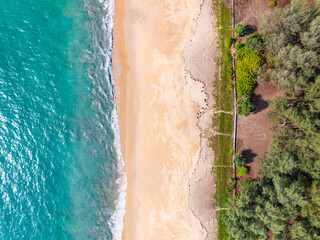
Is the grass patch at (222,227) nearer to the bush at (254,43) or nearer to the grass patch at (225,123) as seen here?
the grass patch at (225,123)

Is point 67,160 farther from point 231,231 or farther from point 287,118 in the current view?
point 287,118

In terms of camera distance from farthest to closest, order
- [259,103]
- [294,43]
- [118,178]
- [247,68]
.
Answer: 1. [118,178]
2. [259,103]
3. [247,68]
4. [294,43]

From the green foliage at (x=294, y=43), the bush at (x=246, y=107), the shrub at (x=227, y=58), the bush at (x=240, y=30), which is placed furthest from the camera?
the shrub at (x=227, y=58)

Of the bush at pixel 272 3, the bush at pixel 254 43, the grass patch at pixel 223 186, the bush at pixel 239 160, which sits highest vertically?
the bush at pixel 272 3

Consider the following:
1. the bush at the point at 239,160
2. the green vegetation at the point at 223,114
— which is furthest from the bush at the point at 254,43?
the bush at the point at 239,160

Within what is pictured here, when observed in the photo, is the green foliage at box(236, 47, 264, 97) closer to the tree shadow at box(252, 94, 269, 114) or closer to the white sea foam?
the tree shadow at box(252, 94, 269, 114)

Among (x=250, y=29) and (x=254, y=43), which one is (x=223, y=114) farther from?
(x=250, y=29)

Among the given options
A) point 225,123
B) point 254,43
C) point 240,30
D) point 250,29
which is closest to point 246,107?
point 225,123
